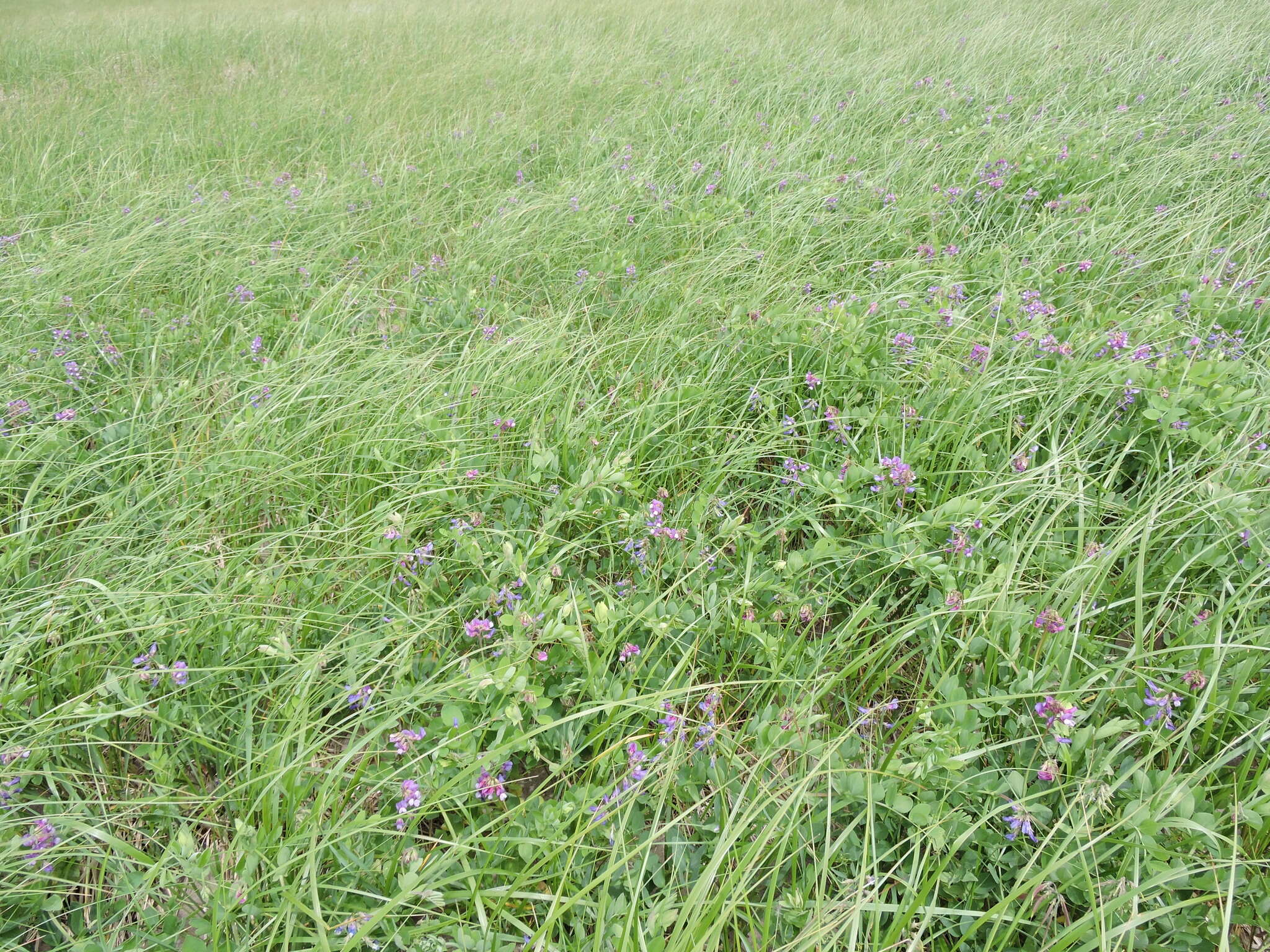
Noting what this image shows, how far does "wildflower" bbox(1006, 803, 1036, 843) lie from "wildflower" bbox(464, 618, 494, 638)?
110 cm

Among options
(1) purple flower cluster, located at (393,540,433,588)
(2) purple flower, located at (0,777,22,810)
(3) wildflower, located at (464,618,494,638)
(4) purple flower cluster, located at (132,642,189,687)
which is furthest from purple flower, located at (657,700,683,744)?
(2) purple flower, located at (0,777,22,810)

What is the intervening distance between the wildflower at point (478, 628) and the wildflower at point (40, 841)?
79 centimetres

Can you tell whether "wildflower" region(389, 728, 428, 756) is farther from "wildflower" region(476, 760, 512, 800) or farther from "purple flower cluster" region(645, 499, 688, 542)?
"purple flower cluster" region(645, 499, 688, 542)

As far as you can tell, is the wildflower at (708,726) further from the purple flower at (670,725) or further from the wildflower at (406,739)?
the wildflower at (406,739)

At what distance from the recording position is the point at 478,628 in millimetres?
1588

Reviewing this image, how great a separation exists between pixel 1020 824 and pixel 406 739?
3.81 ft

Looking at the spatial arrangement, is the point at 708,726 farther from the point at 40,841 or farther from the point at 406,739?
the point at 40,841

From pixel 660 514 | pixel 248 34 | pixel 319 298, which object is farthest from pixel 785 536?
pixel 248 34

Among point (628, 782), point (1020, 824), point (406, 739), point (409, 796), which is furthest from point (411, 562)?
point (1020, 824)

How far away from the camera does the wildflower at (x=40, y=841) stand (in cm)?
121

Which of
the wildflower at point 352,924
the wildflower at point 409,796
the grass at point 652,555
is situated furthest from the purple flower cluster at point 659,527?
the wildflower at point 352,924

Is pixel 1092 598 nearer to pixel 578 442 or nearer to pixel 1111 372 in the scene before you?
pixel 1111 372

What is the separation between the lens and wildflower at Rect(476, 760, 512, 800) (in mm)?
1309

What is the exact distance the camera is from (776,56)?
6242 mm
